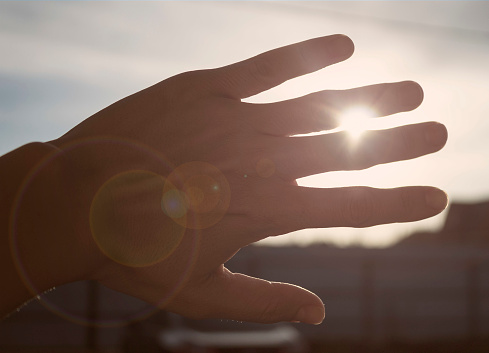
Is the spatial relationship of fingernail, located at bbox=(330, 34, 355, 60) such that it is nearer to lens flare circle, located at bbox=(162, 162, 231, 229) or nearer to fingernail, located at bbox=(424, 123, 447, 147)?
fingernail, located at bbox=(424, 123, 447, 147)

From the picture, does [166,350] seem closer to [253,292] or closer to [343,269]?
[253,292]

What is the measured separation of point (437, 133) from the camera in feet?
4.86

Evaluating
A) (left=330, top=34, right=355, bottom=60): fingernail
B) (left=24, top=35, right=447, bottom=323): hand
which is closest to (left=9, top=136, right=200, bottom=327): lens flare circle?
(left=24, top=35, right=447, bottom=323): hand

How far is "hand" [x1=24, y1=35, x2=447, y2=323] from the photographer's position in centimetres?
152

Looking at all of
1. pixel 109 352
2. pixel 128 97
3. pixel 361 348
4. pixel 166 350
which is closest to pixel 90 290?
pixel 109 352

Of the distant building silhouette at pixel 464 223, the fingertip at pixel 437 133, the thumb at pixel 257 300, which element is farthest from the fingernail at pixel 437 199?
the distant building silhouette at pixel 464 223

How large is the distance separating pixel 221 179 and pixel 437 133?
2.21 ft

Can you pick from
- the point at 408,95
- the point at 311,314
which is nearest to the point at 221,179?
the point at 311,314

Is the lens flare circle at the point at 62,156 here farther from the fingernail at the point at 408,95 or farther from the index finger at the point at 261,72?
the fingernail at the point at 408,95

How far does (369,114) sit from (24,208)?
3.33 ft

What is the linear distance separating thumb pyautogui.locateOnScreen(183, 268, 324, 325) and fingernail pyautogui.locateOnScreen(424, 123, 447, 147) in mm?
575

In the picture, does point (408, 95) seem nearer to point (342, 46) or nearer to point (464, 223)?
point (342, 46)

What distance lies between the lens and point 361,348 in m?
11.9

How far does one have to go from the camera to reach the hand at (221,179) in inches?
59.9
